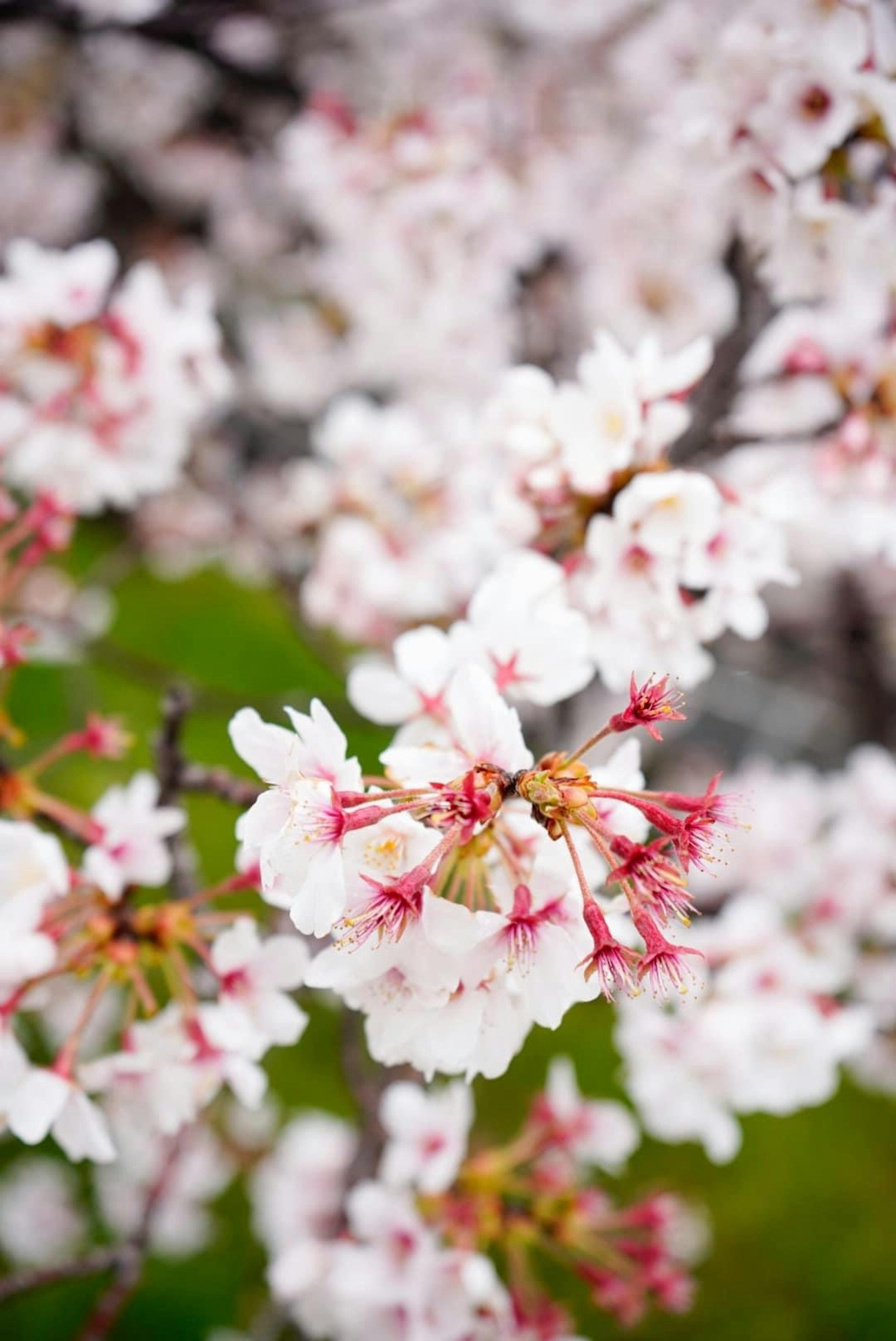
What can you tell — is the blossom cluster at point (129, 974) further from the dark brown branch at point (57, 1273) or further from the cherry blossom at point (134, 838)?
the dark brown branch at point (57, 1273)

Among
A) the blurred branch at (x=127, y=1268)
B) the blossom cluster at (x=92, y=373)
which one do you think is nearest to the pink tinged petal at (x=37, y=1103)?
the blurred branch at (x=127, y=1268)

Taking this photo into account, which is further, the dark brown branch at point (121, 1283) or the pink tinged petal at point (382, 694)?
the dark brown branch at point (121, 1283)

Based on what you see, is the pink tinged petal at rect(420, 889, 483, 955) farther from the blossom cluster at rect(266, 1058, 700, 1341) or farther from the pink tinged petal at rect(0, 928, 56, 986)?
the blossom cluster at rect(266, 1058, 700, 1341)

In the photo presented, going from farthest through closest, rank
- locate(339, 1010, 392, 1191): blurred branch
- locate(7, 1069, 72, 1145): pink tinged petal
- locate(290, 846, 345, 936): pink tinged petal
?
locate(339, 1010, 392, 1191): blurred branch < locate(7, 1069, 72, 1145): pink tinged petal < locate(290, 846, 345, 936): pink tinged petal

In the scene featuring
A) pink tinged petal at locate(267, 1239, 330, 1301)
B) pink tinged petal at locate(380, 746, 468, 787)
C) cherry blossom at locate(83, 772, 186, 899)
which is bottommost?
pink tinged petal at locate(267, 1239, 330, 1301)

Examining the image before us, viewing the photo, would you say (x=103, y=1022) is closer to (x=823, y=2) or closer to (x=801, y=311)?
(x=801, y=311)

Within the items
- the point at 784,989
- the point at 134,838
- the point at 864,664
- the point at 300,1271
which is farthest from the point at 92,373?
the point at 864,664

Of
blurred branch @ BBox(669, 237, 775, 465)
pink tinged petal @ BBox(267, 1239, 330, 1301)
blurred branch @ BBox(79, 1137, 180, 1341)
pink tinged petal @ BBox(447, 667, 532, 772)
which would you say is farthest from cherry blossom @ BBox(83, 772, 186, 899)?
blurred branch @ BBox(669, 237, 775, 465)
